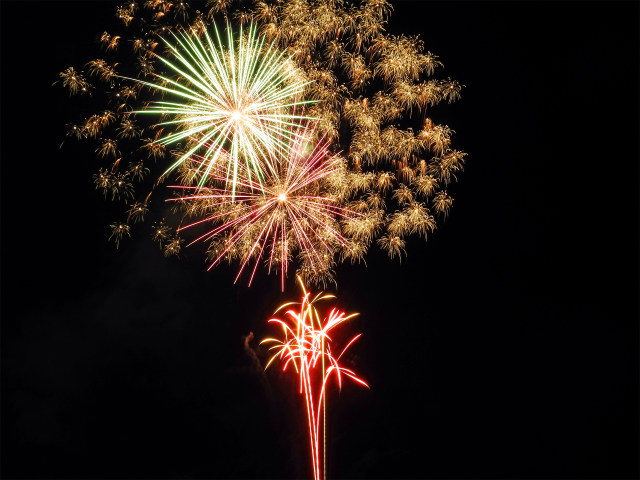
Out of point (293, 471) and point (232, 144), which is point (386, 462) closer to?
point (293, 471)

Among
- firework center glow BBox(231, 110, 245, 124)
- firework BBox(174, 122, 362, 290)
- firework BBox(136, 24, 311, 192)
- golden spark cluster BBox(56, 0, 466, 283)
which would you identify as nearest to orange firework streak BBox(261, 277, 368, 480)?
firework BBox(174, 122, 362, 290)

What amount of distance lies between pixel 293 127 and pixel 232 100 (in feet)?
3.38

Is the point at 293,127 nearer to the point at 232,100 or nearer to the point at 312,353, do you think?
the point at 232,100

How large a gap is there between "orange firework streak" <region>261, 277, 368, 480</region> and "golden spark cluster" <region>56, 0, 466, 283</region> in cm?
98

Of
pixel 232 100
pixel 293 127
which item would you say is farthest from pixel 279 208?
pixel 232 100

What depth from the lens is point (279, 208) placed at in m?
7.13

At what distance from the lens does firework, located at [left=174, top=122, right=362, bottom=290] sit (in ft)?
22.9

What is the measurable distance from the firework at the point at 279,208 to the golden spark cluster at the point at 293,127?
0.08ft

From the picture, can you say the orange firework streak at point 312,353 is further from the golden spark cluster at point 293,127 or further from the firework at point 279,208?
the golden spark cluster at point 293,127

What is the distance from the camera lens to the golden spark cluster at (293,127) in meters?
7.05

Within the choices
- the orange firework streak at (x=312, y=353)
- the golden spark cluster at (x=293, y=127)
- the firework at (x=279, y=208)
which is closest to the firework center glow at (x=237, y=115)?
the golden spark cluster at (x=293, y=127)

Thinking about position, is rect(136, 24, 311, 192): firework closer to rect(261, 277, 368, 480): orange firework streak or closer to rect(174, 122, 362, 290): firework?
rect(174, 122, 362, 290): firework

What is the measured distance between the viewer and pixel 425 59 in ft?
23.1

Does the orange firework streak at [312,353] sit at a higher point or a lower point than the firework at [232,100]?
lower
